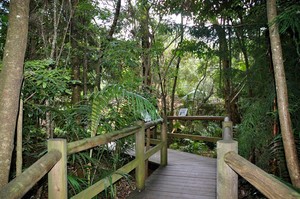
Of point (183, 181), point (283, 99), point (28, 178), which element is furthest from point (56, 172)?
point (183, 181)

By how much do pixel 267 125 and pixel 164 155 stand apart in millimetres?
2062

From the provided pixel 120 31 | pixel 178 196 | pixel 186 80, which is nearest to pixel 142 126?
pixel 178 196

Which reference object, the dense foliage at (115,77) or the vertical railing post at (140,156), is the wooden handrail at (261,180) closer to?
the dense foliage at (115,77)

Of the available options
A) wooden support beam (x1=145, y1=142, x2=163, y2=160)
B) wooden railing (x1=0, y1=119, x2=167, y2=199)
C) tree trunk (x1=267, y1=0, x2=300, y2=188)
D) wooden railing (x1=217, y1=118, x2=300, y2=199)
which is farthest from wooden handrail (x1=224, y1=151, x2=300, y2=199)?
wooden support beam (x1=145, y1=142, x2=163, y2=160)

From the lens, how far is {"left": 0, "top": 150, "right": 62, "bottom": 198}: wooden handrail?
1.04m

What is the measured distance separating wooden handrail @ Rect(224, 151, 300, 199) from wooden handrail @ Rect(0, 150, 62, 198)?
120cm

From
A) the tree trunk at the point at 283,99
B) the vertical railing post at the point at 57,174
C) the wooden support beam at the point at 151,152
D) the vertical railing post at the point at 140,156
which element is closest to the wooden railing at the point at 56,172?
the vertical railing post at the point at 57,174

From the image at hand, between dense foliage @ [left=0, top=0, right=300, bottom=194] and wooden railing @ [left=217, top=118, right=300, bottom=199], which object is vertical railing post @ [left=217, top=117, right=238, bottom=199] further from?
dense foliage @ [left=0, top=0, right=300, bottom=194]

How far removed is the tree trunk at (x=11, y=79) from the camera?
59.2 inches

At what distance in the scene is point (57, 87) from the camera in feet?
7.87

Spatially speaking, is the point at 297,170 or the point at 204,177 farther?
the point at 204,177

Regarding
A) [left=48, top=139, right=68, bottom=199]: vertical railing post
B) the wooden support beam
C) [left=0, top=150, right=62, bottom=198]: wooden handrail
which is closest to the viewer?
[left=0, top=150, right=62, bottom=198]: wooden handrail

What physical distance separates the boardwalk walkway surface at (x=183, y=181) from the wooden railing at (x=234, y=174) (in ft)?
4.70

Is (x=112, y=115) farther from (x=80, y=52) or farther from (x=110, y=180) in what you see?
(x=80, y=52)
